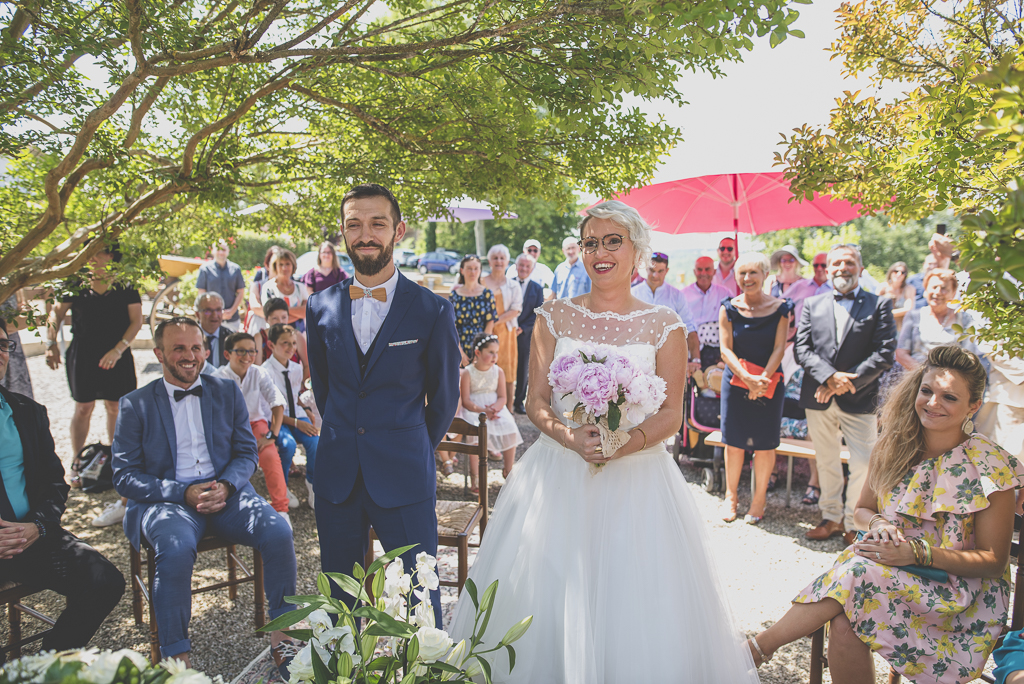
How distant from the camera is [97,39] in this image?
→ 2.42 metres

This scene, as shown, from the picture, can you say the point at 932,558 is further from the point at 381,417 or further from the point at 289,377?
the point at 289,377

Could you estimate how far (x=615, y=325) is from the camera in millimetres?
2869

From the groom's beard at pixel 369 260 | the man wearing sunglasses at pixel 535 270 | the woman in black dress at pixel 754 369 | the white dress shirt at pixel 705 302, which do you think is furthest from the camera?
the man wearing sunglasses at pixel 535 270

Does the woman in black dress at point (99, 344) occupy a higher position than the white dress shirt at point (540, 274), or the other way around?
the white dress shirt at point (540, 274)

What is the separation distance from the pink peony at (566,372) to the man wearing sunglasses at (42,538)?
7.75 feet

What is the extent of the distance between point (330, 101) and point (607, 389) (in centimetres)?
230

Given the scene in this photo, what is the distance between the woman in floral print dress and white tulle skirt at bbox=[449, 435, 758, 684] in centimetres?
47

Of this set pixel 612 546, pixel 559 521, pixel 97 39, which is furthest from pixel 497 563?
pixel 97 39

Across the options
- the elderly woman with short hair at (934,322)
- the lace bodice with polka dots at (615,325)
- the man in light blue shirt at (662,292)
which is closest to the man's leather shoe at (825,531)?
the elderly woman with short hair at (934,322)

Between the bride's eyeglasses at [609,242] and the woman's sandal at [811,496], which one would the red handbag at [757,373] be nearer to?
the woman's sandal at [811,496]

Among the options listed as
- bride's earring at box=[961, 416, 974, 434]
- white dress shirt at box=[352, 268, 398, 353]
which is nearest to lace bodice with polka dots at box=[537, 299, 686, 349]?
white dress shirt at box=[352, 268, 398, 353]

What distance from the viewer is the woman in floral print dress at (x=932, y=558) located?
8.27 ft

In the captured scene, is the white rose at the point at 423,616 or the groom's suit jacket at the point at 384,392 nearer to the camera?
the white rose at the point at 423,616

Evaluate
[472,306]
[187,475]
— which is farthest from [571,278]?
[187,475]
